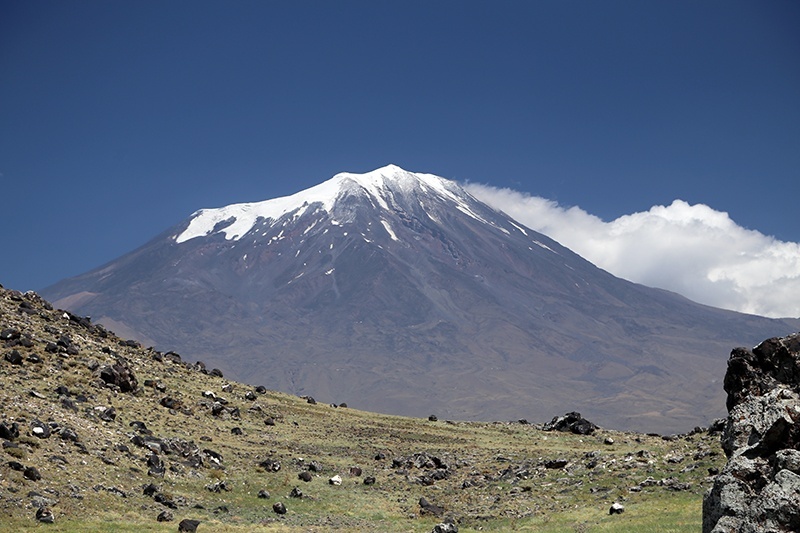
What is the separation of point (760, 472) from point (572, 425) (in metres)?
53.0

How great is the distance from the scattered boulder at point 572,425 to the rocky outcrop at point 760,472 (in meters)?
48.1

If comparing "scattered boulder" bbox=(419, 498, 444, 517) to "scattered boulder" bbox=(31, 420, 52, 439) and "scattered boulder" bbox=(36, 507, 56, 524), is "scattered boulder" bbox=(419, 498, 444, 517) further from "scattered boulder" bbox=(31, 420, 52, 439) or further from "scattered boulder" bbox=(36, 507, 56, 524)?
"scattered boulder" bbox=(31, 420, 52, 439)

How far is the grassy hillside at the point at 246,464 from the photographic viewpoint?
31.2 m

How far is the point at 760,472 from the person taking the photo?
16.9 metres

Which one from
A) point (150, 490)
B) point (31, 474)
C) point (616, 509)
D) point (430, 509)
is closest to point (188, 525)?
point (150, 490)

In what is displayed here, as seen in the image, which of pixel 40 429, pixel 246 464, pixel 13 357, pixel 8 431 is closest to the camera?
pixel 8 431

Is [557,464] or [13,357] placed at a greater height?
[13,357]

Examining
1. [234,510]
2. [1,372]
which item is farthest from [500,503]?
[1,372]

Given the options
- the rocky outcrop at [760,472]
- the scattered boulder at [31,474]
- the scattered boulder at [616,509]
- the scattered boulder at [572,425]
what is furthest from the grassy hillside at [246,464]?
the rocky outcrop at [760,472]

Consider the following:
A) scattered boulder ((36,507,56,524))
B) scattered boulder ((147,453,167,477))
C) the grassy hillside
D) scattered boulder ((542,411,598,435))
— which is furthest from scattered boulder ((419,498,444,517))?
scattered boulder ((542,411,598,435))

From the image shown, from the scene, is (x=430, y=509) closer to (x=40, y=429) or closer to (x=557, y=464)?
(x=557, y=464)

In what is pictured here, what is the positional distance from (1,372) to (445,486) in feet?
95.6

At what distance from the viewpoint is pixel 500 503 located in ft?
123

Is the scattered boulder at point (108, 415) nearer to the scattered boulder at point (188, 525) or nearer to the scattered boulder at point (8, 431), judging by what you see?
the scattered boulder at point (8, 431)
